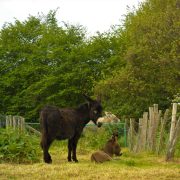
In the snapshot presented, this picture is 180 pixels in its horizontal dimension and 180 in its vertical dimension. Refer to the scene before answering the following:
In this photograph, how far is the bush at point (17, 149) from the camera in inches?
554

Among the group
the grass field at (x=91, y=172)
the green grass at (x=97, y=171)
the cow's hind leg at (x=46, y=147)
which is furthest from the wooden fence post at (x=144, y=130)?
the cow's hind leg at (x=46, y=147)

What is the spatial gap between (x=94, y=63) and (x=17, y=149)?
2182cm

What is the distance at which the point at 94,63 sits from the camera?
117ft

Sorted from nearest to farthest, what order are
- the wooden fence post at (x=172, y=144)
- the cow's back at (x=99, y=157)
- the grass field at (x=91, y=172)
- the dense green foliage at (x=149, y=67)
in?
the grass field at (x=91, y=172)
the cow's back at (x=99, y=157)
the wooden fence post at (x=172, y=144)
the dense green foliage at (x=149, y=67)

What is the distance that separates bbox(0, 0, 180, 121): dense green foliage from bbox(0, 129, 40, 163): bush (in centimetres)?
1451

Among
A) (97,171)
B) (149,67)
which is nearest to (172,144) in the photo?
(97,171)

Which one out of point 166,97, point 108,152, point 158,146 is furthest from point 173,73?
point 108,152

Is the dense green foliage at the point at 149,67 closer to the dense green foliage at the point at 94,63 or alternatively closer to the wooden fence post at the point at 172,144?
the dense green foliage at the point at 94,63

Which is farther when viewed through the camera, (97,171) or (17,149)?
(17,149)

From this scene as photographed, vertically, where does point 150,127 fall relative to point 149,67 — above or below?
below

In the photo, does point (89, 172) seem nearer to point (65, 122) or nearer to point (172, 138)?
point (65, 122)

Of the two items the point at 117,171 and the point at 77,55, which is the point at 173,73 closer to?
the point at 77,55

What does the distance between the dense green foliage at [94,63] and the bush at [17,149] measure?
47.6ft

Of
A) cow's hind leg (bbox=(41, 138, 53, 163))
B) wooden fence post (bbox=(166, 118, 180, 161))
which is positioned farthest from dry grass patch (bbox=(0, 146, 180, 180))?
wooden fence post (bbox=(166, 118, 180, 161))
